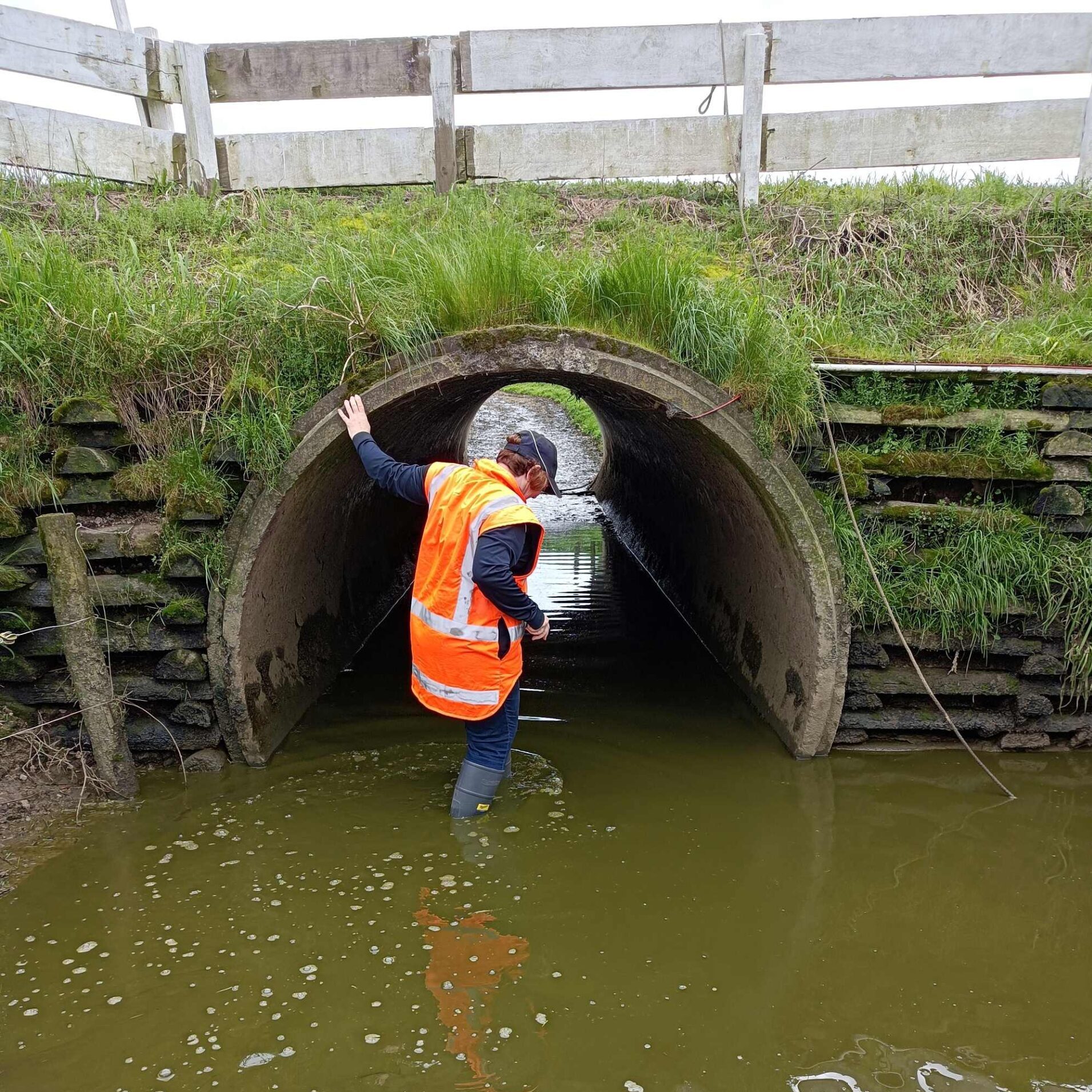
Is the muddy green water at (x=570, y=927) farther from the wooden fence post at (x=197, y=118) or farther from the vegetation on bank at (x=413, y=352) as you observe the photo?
the wooden fence post at (x=197, y=118)

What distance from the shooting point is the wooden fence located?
23.3 ft

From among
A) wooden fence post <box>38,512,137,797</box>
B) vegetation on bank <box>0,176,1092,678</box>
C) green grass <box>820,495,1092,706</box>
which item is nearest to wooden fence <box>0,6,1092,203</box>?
vegetation on bank <box>0,176,1092,678</box>

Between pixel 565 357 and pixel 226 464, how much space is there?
2.00 m

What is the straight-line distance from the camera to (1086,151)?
754cm

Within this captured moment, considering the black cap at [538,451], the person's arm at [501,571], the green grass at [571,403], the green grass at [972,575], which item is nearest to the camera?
the person's arm at [501,571]

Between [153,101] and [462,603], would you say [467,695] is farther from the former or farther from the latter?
[153,101]

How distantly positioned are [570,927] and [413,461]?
16.1 feet

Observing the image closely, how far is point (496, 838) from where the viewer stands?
14.3 feet

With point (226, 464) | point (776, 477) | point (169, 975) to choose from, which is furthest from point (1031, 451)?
point (169, 975)

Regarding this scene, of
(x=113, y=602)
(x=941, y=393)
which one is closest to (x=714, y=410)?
(x=941, y=393)

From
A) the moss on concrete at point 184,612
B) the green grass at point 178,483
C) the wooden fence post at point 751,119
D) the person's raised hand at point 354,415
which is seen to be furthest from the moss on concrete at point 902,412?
the moss on concrete at point 184,612

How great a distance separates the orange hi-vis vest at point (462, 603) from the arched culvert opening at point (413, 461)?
0.87 metres

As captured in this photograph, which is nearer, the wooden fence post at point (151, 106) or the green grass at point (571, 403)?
the wooden fence post at point (151, 106)

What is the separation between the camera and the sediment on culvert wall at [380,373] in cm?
480
